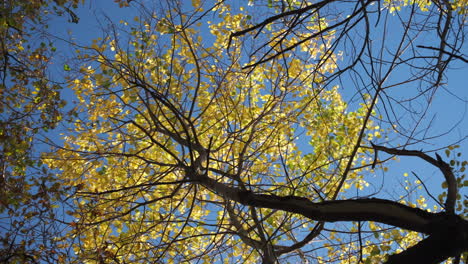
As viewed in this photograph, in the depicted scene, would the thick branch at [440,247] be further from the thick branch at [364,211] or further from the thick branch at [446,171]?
the thick branch at [446,171]

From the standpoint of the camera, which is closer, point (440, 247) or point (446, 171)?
point (440, 247)

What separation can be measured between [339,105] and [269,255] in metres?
4.38

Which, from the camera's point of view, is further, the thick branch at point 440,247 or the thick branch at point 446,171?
the thick branch at point 446,171

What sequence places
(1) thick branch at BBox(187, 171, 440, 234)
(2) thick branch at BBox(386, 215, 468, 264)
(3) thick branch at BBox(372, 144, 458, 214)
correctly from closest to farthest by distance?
(2) thick branch at BBox(386, 215, 468, 264), (1) thick branch at BBox(187, 171, 440, 234), (3) thick branch at BBox(372, 144, 458, 214)

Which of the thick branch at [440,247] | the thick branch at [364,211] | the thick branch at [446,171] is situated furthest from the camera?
the thick branch at [446,171]

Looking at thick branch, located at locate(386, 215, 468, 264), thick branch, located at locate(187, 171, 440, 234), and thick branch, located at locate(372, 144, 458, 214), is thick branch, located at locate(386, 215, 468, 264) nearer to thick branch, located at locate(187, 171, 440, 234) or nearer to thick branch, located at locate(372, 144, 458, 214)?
thick branch, located at locate(187, 171, 440, 234)

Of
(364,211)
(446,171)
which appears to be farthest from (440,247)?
(446,171)

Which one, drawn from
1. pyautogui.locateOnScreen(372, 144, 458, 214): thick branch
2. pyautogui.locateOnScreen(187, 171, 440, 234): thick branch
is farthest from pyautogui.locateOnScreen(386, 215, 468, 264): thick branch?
pyautogui.locateOnScreen(372, 144, 458, 214): thick branch

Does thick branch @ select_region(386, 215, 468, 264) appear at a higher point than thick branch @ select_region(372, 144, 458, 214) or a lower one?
lower

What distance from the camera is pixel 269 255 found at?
3871 millimetres

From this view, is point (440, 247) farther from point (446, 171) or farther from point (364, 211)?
point (446, 171)

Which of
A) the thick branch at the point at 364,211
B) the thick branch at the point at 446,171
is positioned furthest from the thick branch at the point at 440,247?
the thick branch at the point at 446,171

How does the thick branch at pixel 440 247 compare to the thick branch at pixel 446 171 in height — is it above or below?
below

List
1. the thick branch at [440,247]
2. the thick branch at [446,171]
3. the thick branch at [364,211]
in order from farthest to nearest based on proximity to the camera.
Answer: the thick branch at [446,171] < the thick branch at [364,211] < the thick branch at [440,247]
